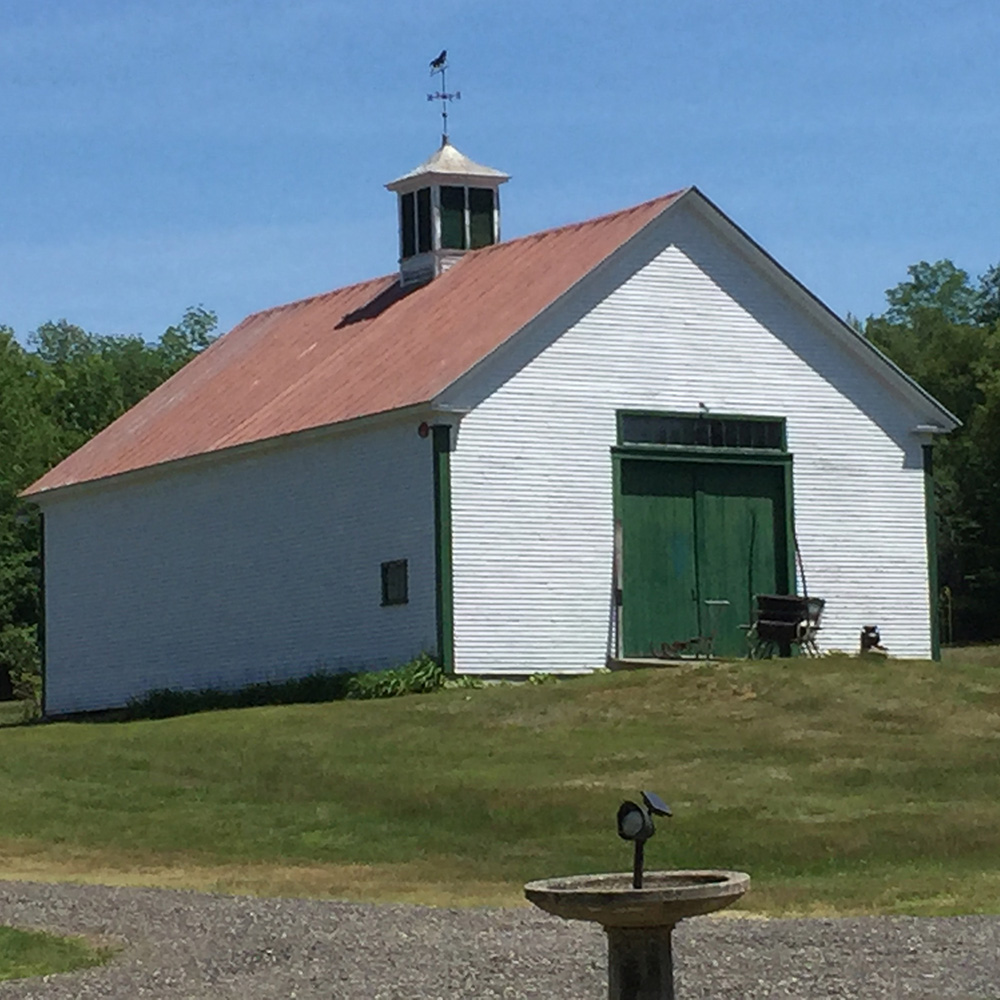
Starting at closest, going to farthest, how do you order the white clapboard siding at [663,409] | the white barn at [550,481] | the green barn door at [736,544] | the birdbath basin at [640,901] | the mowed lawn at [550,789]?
the birdbath basin at [640,901] → the mowed lawn at [550,789] → the white clapboard siding at [663,409] → the white barn at [550,481] → the green barn door at [736,544]

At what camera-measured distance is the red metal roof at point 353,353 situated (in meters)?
35.1

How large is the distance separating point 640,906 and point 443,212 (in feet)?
98.5

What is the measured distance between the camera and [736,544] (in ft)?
117

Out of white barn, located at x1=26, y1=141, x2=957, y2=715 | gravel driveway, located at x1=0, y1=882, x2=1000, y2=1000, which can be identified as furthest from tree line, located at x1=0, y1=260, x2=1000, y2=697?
gravel driveway, located at x1=0, y1=882, x2=1000, y2=1000

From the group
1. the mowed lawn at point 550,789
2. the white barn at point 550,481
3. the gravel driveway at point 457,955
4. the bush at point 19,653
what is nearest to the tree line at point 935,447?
the bush at point 19,653

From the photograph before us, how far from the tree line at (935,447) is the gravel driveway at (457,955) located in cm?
2629

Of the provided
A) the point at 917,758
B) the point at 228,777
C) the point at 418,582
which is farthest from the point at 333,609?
the point at 917,758

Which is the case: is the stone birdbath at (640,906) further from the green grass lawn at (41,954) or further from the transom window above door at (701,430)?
the transom window above door at (701,430)

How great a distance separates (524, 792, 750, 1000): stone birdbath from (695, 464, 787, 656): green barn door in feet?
76.0

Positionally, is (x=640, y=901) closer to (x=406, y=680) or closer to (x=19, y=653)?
(x=406, y=680)

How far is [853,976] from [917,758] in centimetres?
1176

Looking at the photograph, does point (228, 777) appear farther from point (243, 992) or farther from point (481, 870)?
point (243, 992)

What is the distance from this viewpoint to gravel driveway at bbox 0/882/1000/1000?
595 inches

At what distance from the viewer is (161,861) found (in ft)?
77.6
